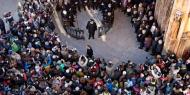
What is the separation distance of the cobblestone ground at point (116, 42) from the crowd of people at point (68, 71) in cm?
159

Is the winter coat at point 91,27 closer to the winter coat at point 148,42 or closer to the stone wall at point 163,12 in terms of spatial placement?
the winter coat at point 148,42

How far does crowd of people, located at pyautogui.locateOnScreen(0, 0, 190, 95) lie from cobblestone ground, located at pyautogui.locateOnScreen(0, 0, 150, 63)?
1.59m

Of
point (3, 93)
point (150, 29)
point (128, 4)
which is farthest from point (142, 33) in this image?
point (3, 93)

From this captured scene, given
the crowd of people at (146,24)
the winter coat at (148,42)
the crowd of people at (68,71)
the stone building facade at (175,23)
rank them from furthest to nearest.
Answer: the winter coat at (148,42) < the crowd of people at (146,24) < the stone building facade at (175,23) < the crowd of people at (68,71)

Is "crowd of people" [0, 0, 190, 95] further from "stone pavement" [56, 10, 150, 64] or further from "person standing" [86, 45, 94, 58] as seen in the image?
"stone pavement" [56, 10, 150, 64]

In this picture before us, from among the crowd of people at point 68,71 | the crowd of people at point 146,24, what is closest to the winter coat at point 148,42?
the crowd of people at point 146,24

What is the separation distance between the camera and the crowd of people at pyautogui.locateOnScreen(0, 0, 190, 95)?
1029 inches

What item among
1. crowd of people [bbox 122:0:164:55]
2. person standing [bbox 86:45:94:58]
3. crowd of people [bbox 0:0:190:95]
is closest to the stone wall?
crowd of people [bbox 122:0:164:55]

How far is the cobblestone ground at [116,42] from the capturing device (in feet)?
101

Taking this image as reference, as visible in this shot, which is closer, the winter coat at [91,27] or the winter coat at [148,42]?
the winter coat at [148,42]

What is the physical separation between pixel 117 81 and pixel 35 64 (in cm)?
466

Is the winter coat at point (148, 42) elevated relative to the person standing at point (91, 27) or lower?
lower

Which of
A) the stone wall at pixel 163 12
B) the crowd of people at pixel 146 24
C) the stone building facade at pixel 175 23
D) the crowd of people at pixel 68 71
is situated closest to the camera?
the crowd of people at pixel 68 71

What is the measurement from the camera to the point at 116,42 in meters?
31.8
